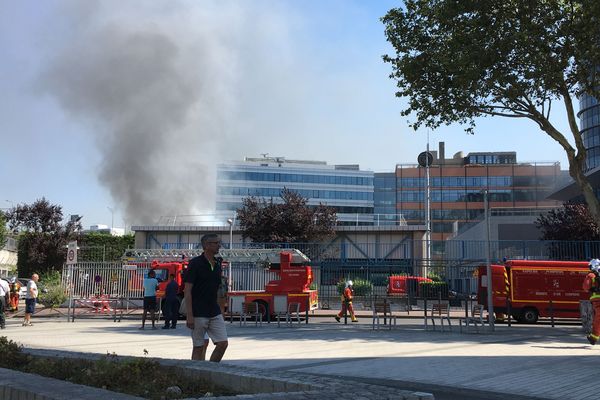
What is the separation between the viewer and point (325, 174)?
99375 mm

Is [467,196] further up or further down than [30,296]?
further up

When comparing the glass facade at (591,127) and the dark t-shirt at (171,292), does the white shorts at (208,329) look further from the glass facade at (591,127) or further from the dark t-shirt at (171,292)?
the glass facade at (591,127)

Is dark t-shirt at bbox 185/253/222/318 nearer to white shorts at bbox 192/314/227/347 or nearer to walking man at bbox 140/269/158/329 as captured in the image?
white shorts at bbox 192/314/227/347

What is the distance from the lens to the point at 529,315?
792 inches

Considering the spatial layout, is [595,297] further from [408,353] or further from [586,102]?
[586,102]

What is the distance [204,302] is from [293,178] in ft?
299

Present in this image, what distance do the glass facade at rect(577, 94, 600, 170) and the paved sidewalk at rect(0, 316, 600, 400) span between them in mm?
60673

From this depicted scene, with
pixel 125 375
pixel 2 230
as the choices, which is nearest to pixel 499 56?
pixel 125 375

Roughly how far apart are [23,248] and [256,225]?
14338mm

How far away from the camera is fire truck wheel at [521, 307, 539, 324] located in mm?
20094

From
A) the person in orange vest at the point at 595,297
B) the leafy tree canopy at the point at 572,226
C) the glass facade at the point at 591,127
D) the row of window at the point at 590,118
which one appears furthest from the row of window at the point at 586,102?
the person in orange vest at the point at 595,297

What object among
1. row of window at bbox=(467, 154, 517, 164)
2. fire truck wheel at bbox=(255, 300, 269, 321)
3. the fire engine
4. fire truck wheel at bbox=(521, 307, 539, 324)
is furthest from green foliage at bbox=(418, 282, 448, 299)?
row of window at bbox=(467, 154, 517, 164)

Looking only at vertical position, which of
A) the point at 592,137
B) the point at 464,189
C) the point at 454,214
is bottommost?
the point at 454,214

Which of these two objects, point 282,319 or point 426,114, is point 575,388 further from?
point 282,319
